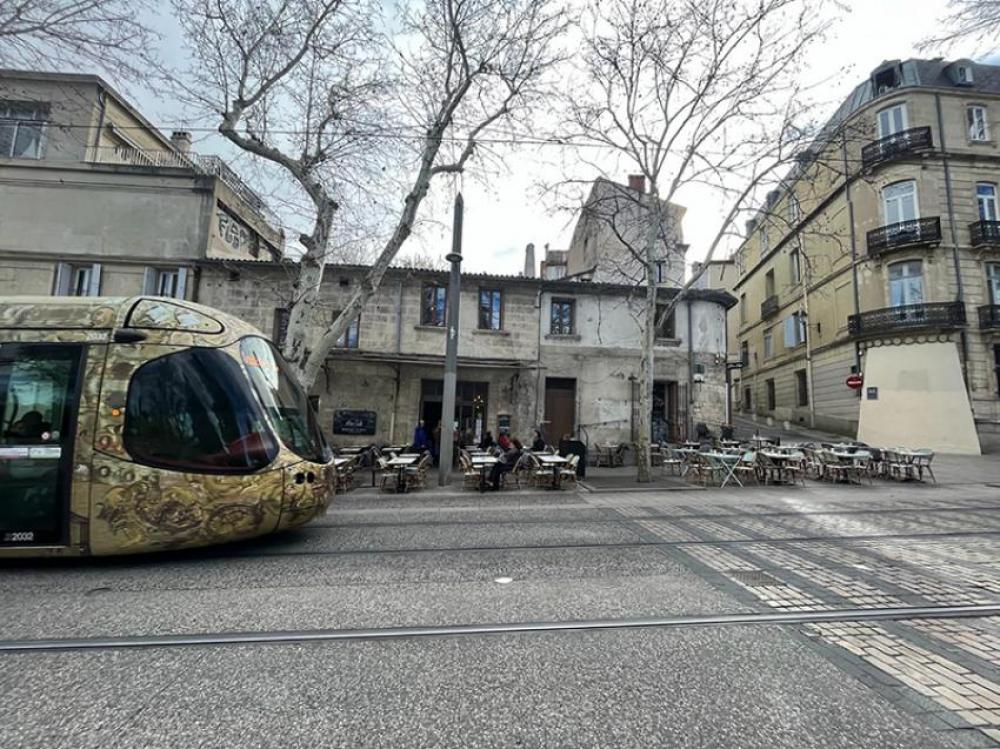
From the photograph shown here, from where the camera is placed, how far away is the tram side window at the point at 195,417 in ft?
15.3

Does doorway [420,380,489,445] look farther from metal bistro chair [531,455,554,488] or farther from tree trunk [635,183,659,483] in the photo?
tree trunk [635,183,659,483]

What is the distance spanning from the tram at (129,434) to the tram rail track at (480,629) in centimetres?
156

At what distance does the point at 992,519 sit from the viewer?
24.1ft

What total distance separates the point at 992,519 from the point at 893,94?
24062 mm

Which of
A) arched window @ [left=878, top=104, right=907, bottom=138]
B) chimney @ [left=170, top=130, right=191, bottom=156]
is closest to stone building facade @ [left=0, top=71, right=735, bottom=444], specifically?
chimney @ [left=170, top=130, right=191, bottom=156]

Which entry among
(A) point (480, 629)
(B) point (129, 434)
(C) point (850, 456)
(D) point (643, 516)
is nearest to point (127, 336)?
(B) point (129, 434)

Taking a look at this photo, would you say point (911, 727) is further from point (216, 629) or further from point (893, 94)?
point (893, 94)

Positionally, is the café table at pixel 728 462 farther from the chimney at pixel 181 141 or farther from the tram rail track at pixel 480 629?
the chimney at pixel 181 141

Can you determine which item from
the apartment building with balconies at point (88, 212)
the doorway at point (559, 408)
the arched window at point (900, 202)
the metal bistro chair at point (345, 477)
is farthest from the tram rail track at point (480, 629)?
the arched window at point (900, 202)

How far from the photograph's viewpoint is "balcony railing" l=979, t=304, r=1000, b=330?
63.6 ft

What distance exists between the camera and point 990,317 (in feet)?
64.0

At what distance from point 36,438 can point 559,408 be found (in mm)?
14547

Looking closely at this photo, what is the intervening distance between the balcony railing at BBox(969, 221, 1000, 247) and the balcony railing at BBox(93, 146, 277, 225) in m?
30.4

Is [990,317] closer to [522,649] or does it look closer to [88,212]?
[522,649]
